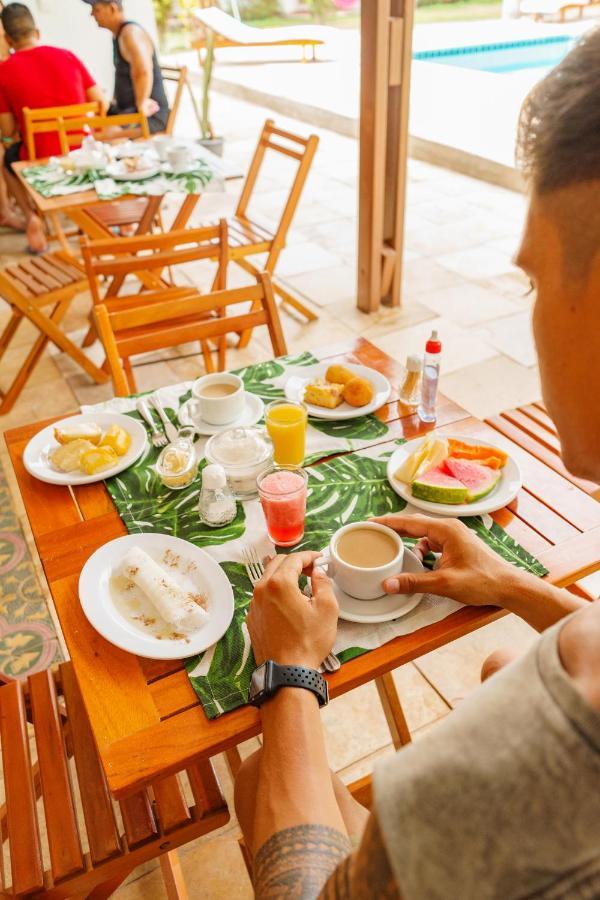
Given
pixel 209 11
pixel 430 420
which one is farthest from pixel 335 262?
pixel 209 11

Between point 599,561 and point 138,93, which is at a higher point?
point 138,93

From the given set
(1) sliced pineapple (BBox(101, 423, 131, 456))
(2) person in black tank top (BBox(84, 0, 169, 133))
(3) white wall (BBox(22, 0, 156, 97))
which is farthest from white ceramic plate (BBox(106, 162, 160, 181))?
(3) white wall (BBox(22, 0, 156, 97))

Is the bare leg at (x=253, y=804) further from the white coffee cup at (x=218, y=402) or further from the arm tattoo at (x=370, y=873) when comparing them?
the white coffee cup at (x=218, y=402)

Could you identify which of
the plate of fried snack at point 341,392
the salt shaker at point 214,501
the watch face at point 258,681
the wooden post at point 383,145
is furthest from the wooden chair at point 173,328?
the wooden post at point 383,145

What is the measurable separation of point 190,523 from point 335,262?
11.1 feet

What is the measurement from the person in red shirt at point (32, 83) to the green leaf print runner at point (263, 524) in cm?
358

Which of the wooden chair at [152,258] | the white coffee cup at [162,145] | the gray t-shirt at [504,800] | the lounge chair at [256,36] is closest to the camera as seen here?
A: the gray t-shirt at [504,800]

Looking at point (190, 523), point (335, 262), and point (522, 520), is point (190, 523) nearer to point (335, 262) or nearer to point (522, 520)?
point (522, 520)

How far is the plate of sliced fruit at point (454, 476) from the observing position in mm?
1192

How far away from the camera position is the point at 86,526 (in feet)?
4.03

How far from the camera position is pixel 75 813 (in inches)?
43.1

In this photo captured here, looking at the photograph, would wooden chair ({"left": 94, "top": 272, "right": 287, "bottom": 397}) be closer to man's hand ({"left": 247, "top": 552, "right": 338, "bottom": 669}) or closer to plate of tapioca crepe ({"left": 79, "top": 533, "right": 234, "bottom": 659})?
plate of tapioca crepe ({"left": 79, "top": 533, "right": 234, "bottom": 659})

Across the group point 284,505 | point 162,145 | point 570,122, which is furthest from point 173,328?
point 162,145

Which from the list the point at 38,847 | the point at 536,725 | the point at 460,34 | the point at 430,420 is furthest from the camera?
the point at 460,34
